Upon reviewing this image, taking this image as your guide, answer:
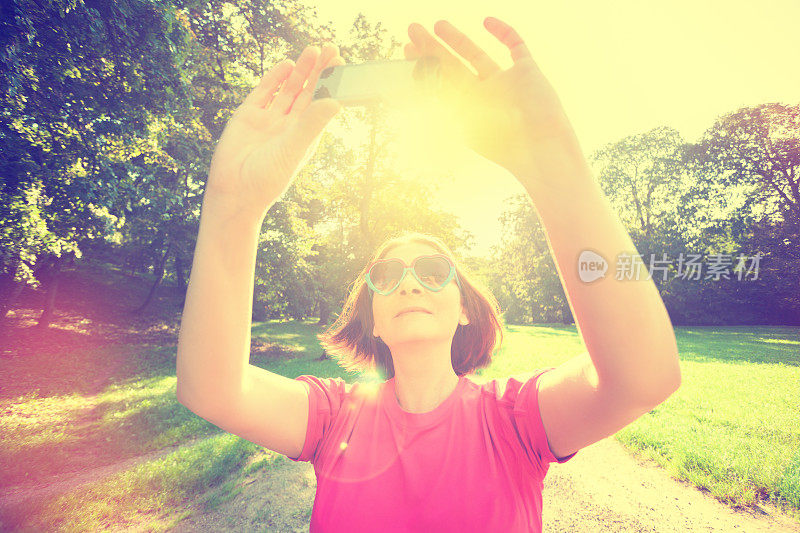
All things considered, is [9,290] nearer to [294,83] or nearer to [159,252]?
[159,252]

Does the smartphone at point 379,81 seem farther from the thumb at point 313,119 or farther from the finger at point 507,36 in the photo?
the finger at point 507,36

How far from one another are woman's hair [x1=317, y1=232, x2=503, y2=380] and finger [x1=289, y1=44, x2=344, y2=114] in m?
1.25

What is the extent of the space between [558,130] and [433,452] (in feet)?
5.03

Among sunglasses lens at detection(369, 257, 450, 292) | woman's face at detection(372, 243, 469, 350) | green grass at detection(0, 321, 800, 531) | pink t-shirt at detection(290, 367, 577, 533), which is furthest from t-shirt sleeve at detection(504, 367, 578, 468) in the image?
green grass at detection(0, 321, 800, 531)

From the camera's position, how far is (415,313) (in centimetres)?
196

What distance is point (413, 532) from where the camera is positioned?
57.8 inches

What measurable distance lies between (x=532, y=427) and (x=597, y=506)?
3.76m

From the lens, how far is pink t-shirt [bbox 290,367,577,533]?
1.46 metres

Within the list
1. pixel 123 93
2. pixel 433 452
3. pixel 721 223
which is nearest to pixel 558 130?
pixel 433 452

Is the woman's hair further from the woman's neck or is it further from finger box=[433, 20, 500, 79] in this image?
finger box=[433, 20, 500, 79]

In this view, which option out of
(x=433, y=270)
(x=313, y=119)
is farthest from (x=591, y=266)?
(x=313, y=119)

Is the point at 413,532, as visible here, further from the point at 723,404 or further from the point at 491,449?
the point at 723,404

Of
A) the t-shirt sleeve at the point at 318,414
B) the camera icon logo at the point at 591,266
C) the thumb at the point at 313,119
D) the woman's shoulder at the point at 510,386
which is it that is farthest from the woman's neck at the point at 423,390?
the thumb at the point at 313,119

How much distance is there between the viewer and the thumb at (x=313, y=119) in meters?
1.35
